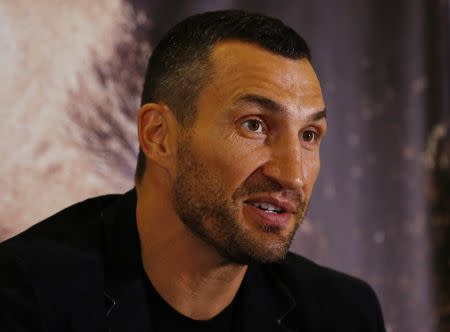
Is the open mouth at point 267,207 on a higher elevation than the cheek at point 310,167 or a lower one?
lower

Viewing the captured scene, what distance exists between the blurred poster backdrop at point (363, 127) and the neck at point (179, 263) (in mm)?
350

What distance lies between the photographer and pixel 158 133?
147cm

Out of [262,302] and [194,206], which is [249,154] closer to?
[194,206]

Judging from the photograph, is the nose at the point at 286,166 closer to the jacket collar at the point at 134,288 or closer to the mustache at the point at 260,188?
the mustache at the point at 260,188

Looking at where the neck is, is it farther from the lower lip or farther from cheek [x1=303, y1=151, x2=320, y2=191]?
cheek [x1=303, y1=151, x2=320, y2=191]

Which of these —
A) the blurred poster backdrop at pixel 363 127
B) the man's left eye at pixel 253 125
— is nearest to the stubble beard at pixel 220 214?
the man's left eye at pixel 253 125

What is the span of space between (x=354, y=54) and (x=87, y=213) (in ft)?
3.27

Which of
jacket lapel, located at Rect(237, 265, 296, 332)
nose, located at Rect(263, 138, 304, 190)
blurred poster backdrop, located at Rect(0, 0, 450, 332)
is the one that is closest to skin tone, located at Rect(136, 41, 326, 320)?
nose, located at Rect(263, 138, 304, 190)

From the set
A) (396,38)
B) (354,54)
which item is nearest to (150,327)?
(354,54)

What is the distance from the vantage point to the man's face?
135 cm

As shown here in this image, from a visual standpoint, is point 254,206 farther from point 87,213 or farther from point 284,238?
point 87,213

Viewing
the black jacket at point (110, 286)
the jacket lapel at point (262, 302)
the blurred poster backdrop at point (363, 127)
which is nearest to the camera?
the black jacket at point (110, 286)

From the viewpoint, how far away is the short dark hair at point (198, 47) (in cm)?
141

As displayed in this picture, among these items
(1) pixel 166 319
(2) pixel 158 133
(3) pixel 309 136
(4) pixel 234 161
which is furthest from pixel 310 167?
(1) pixel 166 319
